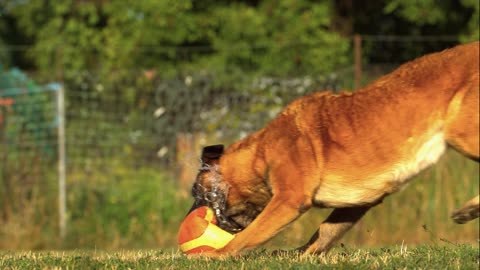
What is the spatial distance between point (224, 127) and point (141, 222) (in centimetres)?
191

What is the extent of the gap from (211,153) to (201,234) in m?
0.64

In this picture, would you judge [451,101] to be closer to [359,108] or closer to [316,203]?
[359,108]

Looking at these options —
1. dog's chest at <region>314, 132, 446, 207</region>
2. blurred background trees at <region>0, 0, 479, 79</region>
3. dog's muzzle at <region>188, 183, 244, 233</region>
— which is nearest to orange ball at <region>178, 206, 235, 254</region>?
dog's muzzle at <region>188, 183, 244, 233</region>

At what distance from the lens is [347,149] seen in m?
6.75

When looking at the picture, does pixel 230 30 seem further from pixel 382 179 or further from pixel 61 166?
pixel 382 179

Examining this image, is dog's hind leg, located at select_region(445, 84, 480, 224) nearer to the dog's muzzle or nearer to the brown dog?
the brown dog

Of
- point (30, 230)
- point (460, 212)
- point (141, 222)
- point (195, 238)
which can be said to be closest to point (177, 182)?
point (141, 222)

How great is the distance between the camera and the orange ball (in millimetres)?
7098

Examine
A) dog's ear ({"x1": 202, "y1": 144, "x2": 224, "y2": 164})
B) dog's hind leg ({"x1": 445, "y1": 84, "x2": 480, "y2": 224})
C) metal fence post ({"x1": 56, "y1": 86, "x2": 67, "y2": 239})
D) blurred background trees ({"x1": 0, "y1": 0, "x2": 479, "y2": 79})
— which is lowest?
metal fence post ({"x1": 56, "y1": 86, "x2": 67, "y2": 239})

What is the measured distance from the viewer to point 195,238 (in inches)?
282

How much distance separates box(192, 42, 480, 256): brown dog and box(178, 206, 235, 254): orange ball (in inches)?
3.3

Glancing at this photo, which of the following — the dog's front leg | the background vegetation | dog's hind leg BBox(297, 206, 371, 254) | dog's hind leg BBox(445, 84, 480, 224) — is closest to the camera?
dog's hind leg BBox(445, 84, 480, 224)

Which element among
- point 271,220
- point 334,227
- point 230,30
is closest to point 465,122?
point 271,220

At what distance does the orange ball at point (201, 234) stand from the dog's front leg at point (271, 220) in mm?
258
